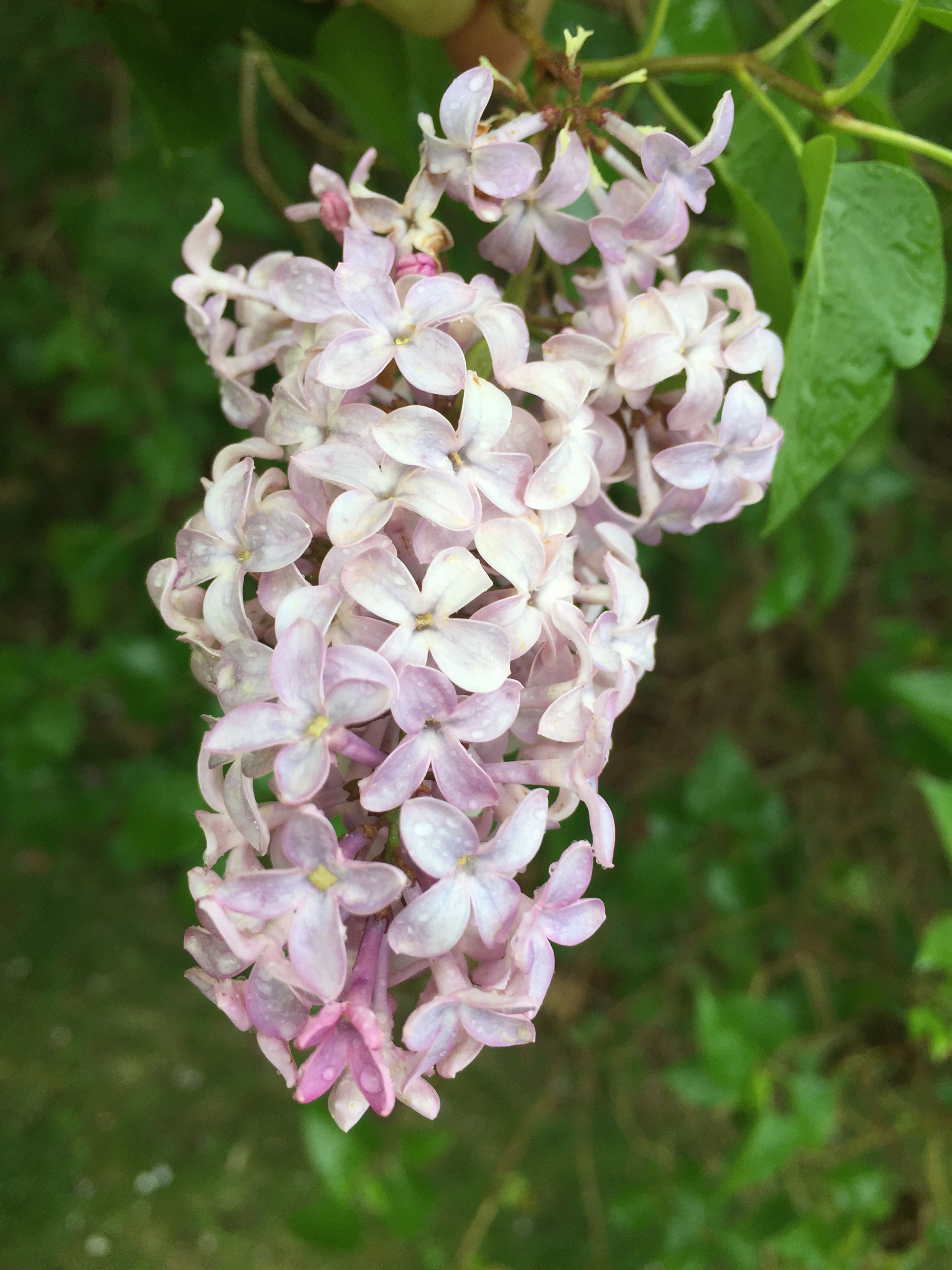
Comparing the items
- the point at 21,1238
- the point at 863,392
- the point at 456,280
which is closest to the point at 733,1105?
the point at 21,1238

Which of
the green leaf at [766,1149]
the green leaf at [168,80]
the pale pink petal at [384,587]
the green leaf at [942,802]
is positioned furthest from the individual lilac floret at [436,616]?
the green leaf at [766,1149]

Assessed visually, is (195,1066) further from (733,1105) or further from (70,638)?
(733,1105)

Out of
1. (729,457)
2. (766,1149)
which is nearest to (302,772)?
(729,457)

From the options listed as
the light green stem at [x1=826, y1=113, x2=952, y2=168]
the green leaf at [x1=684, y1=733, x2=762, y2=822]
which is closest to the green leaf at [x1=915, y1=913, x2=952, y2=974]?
the green leaf at [x1=684, y1=733, x2=762, y2=822]

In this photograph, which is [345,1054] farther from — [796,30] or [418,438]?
[796,30]

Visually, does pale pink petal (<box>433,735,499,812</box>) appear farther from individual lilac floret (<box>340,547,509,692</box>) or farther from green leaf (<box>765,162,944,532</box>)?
green leaf (<box>765,162,944,532</box>)
